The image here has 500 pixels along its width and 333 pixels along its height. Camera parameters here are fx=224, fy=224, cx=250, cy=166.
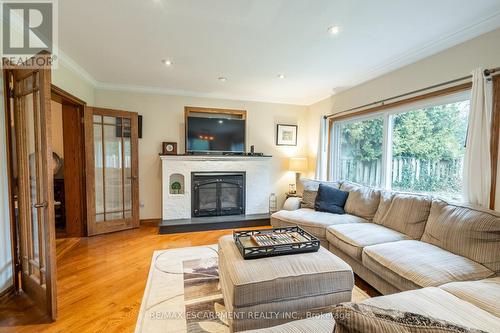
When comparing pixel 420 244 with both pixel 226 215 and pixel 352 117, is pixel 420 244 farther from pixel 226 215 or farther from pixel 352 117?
pixel 226 215

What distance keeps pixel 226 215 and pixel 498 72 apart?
3.93m

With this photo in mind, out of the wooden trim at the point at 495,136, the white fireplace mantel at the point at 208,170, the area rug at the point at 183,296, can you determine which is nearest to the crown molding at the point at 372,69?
the wooden trim at the point at 495,136

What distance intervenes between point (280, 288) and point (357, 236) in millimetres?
1218

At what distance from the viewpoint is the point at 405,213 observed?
7.94 feet

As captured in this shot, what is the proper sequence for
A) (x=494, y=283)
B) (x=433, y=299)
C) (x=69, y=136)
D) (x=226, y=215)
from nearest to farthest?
(x=433, y=299), (x=494, y=283), (x=69, y=136), (x=226, y=215)

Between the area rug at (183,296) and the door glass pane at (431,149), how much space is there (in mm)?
1578

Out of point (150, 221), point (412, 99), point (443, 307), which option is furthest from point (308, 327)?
point (150, 221)

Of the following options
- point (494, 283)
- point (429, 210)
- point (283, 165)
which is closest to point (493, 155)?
point (429, 210)

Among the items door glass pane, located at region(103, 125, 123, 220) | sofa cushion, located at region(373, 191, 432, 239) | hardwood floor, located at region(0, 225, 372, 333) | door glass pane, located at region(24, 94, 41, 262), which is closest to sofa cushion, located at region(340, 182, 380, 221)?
sofa cushion, located at region(373, 191, 432, 239)

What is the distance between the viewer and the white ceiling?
6.07 ft

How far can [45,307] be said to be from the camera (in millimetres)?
1813

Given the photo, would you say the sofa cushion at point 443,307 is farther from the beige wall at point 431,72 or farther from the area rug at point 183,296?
the beige wall at point 431,72

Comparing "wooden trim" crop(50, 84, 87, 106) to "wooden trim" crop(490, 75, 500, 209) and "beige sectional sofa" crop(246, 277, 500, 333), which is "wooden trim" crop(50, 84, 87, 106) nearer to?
"beige sectional sofa" crop(246, 277, 500, 333)

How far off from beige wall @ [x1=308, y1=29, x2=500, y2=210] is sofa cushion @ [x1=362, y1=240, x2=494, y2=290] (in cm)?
76
